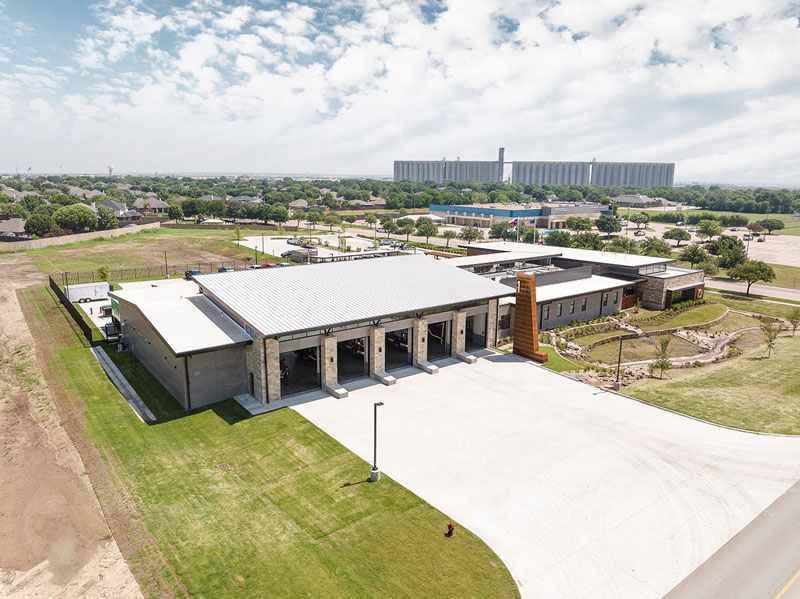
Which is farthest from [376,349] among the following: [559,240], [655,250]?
[559,240]

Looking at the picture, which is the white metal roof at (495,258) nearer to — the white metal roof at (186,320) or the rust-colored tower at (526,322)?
the rust-colored tower at (526,322)

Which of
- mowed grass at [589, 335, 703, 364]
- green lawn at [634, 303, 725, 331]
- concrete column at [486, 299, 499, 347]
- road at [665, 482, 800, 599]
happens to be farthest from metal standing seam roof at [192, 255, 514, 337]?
road at [665, 482, 800, 599]

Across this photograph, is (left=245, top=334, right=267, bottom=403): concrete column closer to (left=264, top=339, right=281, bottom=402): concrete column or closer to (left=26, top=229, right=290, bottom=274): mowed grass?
(left=264, top=339, right=281, bottom=402): concrete column

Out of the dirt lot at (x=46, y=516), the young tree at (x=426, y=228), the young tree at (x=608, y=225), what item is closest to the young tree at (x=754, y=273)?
the young tree at (x=426, y=228)

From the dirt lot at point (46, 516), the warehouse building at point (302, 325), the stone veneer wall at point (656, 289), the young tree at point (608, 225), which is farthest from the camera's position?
the young tree at point (608, 225)

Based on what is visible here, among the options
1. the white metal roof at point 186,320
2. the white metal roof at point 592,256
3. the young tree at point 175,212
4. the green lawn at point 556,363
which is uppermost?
the young tree at point 175,212

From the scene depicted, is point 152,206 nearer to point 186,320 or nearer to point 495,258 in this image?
point 495,258

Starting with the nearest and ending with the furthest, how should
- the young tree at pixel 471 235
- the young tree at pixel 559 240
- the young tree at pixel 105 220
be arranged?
the young tree at pixel 559 240 → the young tree at pixel 471 235 → the young tree at pixel 105 220
